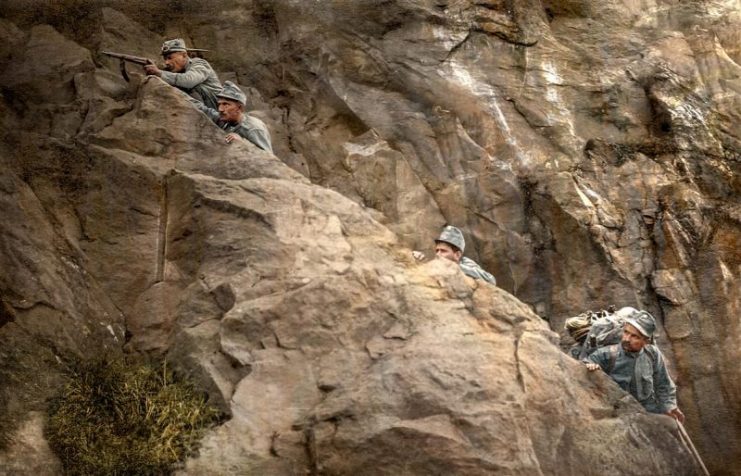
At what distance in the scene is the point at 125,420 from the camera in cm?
1036

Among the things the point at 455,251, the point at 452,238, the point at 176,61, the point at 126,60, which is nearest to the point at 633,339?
the point at 455,251

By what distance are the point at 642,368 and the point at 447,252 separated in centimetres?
297

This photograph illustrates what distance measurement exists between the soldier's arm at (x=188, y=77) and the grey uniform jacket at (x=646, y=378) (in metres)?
7.01

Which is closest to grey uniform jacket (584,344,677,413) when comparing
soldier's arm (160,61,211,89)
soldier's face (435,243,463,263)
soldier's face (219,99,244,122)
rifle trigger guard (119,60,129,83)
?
soldier's face (435,243,463,263)

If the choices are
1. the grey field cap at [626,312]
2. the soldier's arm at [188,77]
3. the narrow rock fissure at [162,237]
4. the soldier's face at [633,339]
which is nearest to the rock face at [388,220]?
the narrow rock fissure at [162,237]

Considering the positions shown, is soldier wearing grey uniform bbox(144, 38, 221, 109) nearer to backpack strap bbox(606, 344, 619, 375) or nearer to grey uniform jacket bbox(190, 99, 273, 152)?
grey uniform jacket bbox(190, 99, 273, 152)

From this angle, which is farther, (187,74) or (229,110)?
(187,74)

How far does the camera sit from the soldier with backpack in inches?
476

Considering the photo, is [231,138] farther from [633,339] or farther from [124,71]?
[633,339]

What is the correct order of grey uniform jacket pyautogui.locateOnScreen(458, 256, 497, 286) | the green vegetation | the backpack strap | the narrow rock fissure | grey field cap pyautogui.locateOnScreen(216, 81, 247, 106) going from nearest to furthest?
1. the green vegetation
2. the narrow rock fissure
3. the backpack strap
4. grey uniform jacket pyautogui.locateOnScreen(458, 256, 497, 286)
5. grey field cap pyautogui.locateOnScreen(216, 81, 247, 106)

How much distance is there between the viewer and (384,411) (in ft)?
33.2

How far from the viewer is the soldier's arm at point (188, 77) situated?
45.9 ft

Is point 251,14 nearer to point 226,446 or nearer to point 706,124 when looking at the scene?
point 706,124

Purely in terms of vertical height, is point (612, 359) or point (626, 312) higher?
point (626, 312)
